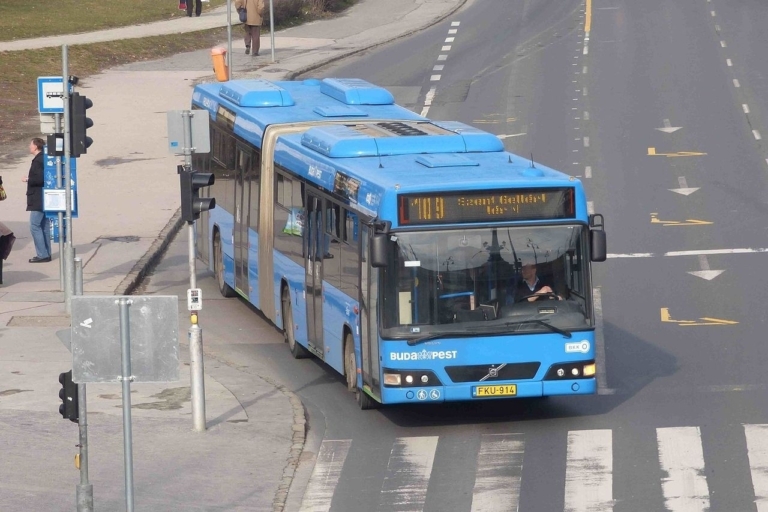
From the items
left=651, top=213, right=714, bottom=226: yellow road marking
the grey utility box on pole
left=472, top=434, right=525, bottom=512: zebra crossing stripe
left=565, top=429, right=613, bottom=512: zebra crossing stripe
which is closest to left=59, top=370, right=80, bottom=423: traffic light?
the grey utility box on pole

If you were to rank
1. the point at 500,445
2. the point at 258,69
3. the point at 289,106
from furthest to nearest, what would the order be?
the point at 258,69 → the point at 289,106 → the point at 500,445

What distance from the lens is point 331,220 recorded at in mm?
16312

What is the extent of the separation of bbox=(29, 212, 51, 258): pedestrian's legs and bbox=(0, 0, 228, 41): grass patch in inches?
950

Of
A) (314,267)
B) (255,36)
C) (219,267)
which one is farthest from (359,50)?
(314,267)

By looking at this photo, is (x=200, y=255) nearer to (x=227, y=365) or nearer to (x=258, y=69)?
(x=227, y=365)

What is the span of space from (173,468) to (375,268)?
2.78 m

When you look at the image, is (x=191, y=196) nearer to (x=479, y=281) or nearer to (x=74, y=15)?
(x=479, y=281)

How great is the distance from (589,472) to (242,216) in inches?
349

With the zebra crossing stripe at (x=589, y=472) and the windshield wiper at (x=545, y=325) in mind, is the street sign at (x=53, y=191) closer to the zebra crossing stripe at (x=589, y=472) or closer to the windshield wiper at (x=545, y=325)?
the windshield wiper at (x=545, y=325)

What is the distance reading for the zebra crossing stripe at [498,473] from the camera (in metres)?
12.1

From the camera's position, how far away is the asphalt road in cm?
1281

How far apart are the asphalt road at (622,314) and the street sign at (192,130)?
313 centimetres

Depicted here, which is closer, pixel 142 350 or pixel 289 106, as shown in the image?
pixel 142 350

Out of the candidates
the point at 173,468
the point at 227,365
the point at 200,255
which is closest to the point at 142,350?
the point at 173,468
